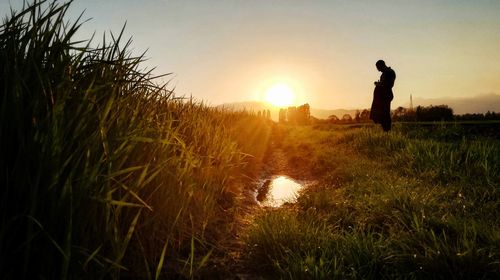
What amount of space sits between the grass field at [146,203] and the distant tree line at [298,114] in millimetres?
31433

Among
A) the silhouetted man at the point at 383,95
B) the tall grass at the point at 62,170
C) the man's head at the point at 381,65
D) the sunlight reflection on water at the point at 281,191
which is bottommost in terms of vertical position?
the sunlight reflection on water at the point at 281,191

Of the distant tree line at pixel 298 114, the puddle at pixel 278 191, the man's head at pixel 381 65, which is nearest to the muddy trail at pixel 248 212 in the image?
the puddle at pixel 278 191

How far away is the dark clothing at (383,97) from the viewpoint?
31.9 ft

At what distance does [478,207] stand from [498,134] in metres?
7.14

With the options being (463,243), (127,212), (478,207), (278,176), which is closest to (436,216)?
(478,207)

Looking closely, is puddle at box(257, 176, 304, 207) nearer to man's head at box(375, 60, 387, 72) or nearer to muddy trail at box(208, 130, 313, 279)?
muddy trail at box(208, 130, 313, 279)

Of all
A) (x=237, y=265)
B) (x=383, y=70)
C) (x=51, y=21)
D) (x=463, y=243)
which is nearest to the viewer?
(x=51, y=21)

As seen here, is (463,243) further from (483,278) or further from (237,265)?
(237,265)

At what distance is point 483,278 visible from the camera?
202cm

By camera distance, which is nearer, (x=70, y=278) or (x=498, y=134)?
(x=70, y=278)

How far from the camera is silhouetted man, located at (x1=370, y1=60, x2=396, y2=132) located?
972 cm

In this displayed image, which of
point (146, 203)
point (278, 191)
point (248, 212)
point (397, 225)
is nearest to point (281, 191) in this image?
point (278, 191)

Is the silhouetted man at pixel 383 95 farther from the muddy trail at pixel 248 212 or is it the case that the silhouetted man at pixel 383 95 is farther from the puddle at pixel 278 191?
the puddle at pixel 278 191

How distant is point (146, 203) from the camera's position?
2240 mm
